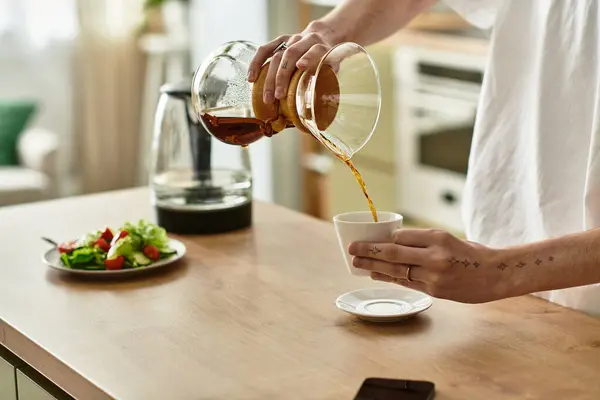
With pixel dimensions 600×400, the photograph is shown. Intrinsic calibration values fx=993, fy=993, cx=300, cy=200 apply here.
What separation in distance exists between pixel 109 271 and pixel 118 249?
5 cm

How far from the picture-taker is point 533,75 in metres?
1.67

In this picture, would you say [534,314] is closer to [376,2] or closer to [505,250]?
[505,250]

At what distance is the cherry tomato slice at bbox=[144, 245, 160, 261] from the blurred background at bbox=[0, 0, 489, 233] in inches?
81.5

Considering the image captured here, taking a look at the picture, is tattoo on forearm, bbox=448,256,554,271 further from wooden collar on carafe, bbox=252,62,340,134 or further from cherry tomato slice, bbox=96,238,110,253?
cherry tomato slice, bbox=96,238,110,253

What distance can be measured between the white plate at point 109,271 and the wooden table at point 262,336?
0.02m

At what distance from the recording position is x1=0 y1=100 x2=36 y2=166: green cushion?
4527 millimetres

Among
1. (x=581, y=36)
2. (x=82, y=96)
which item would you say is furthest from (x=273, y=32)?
(x=581, y=36)

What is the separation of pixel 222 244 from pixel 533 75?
631 millimetres

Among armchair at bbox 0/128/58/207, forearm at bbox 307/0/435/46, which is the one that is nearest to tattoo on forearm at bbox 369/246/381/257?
forearm at bbox 307/0/435/46

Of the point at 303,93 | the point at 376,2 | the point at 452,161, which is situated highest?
the point at 376,2

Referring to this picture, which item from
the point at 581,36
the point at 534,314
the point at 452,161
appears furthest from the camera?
the point at 452,161

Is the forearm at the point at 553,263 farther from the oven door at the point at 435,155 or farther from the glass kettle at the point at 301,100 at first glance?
the oven door at the point at 435,155

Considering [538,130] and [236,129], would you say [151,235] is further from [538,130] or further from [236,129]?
[538,130]

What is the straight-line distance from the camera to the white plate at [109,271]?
5.35 ft
